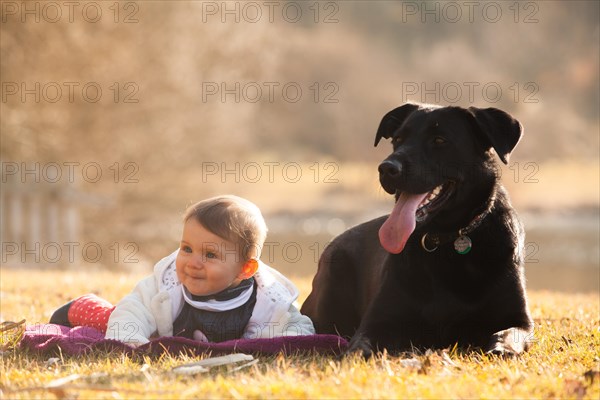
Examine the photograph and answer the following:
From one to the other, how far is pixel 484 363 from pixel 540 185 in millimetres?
22937

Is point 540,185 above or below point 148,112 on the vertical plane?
below

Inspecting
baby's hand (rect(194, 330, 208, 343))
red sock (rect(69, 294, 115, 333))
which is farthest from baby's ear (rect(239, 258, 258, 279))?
red sock (rect(69, 294, 115, 333))

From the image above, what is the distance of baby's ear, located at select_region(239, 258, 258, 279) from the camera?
14.8 ft

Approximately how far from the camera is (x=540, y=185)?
83.8 ft

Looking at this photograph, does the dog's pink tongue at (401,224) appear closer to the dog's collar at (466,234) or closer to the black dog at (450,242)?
the black dog at (450,242)

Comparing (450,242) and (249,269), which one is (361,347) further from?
(249,269)

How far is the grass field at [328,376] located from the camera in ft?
9.81

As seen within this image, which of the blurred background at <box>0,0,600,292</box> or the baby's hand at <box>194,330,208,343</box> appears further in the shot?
the blurred background at <box>0,0,600,292</box>

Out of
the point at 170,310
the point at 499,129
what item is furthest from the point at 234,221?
the point at 499,129

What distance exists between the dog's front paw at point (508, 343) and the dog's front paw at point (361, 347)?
58cm

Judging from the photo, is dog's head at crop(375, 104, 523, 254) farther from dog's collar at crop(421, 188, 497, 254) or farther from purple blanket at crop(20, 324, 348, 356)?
purple blanket at crop(20, 324, 348, 356)

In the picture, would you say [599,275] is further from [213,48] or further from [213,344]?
[213,344]

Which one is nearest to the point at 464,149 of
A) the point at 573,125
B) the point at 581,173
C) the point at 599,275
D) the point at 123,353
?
the point at 123,353

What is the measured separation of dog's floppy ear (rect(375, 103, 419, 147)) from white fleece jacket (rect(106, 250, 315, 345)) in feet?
3.49
